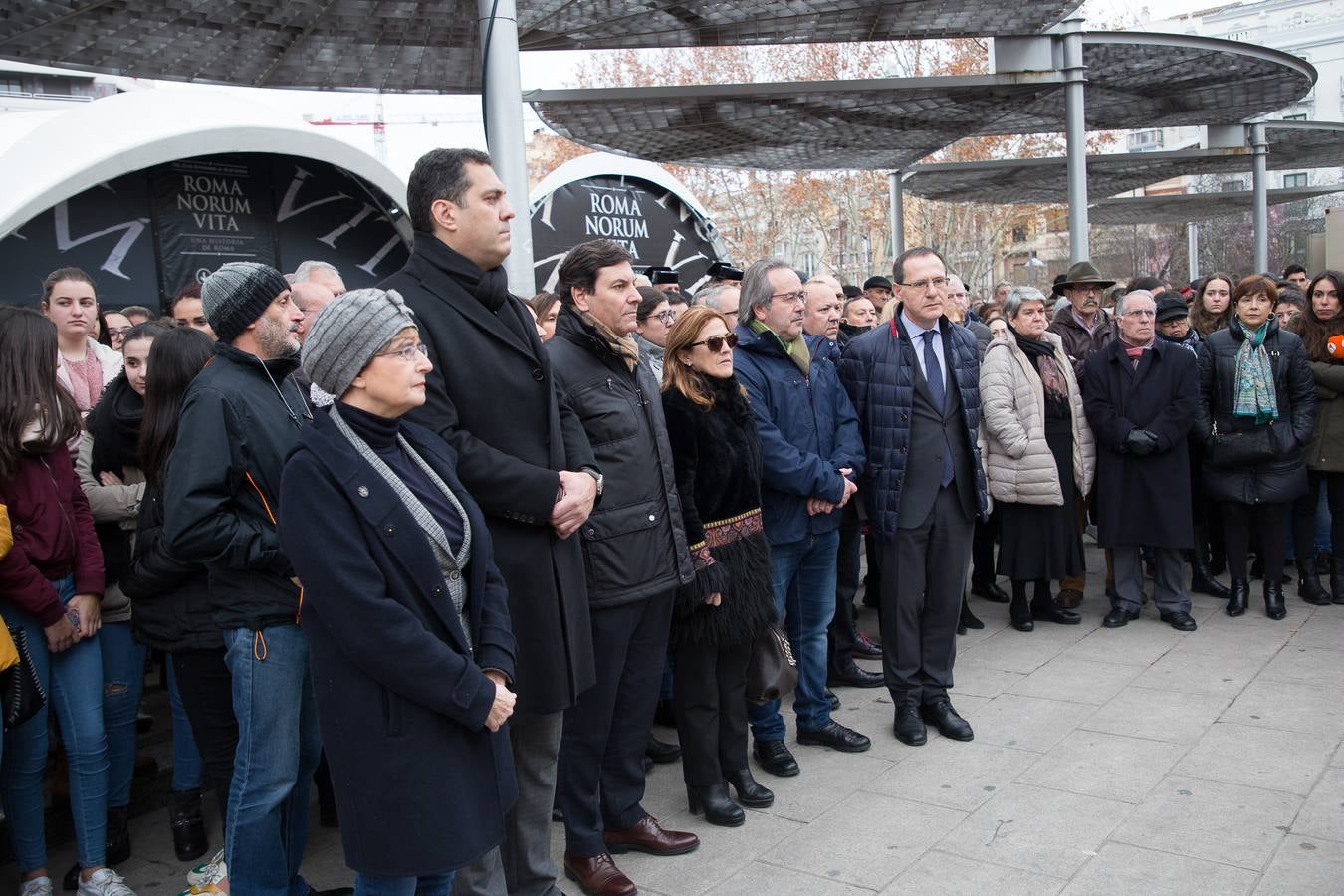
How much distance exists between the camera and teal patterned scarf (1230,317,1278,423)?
6.90 metres

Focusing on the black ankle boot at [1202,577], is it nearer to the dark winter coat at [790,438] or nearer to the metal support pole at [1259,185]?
the dark winter coat at [790,438]

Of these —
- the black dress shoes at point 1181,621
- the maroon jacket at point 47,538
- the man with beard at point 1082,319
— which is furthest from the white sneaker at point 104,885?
the man with beard at point 1082,319

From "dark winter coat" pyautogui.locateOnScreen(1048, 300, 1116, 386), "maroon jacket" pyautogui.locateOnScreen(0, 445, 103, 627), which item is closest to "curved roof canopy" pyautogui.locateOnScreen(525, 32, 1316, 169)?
"dark winter coat" pyautogui.locateOnScreen(1048, 300, 1116, 386)

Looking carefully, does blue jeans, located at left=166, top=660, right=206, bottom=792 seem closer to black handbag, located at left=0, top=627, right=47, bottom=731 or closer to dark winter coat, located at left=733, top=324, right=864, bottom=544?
black handbag, located at left=0, top=627, right=47, bottom=731

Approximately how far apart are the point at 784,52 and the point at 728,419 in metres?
26.7

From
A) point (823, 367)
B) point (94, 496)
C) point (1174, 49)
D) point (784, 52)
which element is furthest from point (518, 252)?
point (784, 52)

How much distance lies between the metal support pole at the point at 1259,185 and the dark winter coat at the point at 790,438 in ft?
41.2

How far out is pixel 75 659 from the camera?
3.89 m

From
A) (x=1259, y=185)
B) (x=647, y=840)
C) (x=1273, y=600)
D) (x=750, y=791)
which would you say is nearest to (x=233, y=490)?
(x=647, y=840)

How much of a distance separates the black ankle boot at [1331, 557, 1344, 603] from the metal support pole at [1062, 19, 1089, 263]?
335cm

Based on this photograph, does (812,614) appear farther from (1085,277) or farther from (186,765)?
(1085,277)

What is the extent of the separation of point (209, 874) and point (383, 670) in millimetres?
1717

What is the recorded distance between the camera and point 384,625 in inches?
100

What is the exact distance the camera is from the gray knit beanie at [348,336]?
2.68 meters
